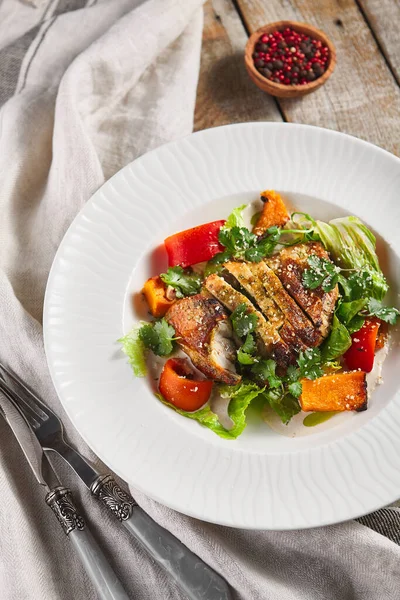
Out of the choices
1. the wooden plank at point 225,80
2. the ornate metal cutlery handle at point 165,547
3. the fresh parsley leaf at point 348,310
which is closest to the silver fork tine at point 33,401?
the ornate metal cutlery handle at point 165,547

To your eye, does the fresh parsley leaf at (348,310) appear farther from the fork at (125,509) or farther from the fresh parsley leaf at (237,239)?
the fork at (125,509)

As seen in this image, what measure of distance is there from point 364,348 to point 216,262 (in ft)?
3.43

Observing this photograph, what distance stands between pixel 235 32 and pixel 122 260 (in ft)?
7.65

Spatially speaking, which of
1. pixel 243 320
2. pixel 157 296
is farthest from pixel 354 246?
pixel 157 296

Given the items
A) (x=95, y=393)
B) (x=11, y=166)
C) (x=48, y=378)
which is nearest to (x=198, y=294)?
(x=95, y=393)

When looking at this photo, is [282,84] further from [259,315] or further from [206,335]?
[206,335]

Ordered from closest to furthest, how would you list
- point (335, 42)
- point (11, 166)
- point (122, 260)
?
1. point (122, 260)
2. point (11, 166)
3. point (335, 42)

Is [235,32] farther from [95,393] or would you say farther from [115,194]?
[95,393]

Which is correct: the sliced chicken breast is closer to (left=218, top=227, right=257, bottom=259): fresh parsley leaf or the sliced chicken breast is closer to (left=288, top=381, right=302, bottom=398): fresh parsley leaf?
(left=218, top=227, right=257, bottom=259): fresh parsley leaf

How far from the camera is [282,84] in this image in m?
4.98

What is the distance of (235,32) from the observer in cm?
539

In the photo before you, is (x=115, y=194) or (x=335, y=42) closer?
(x=115, y=194)

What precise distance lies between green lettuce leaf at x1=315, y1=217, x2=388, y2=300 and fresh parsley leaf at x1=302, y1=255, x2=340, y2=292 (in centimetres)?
22

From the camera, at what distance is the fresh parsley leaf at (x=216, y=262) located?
4234mm
